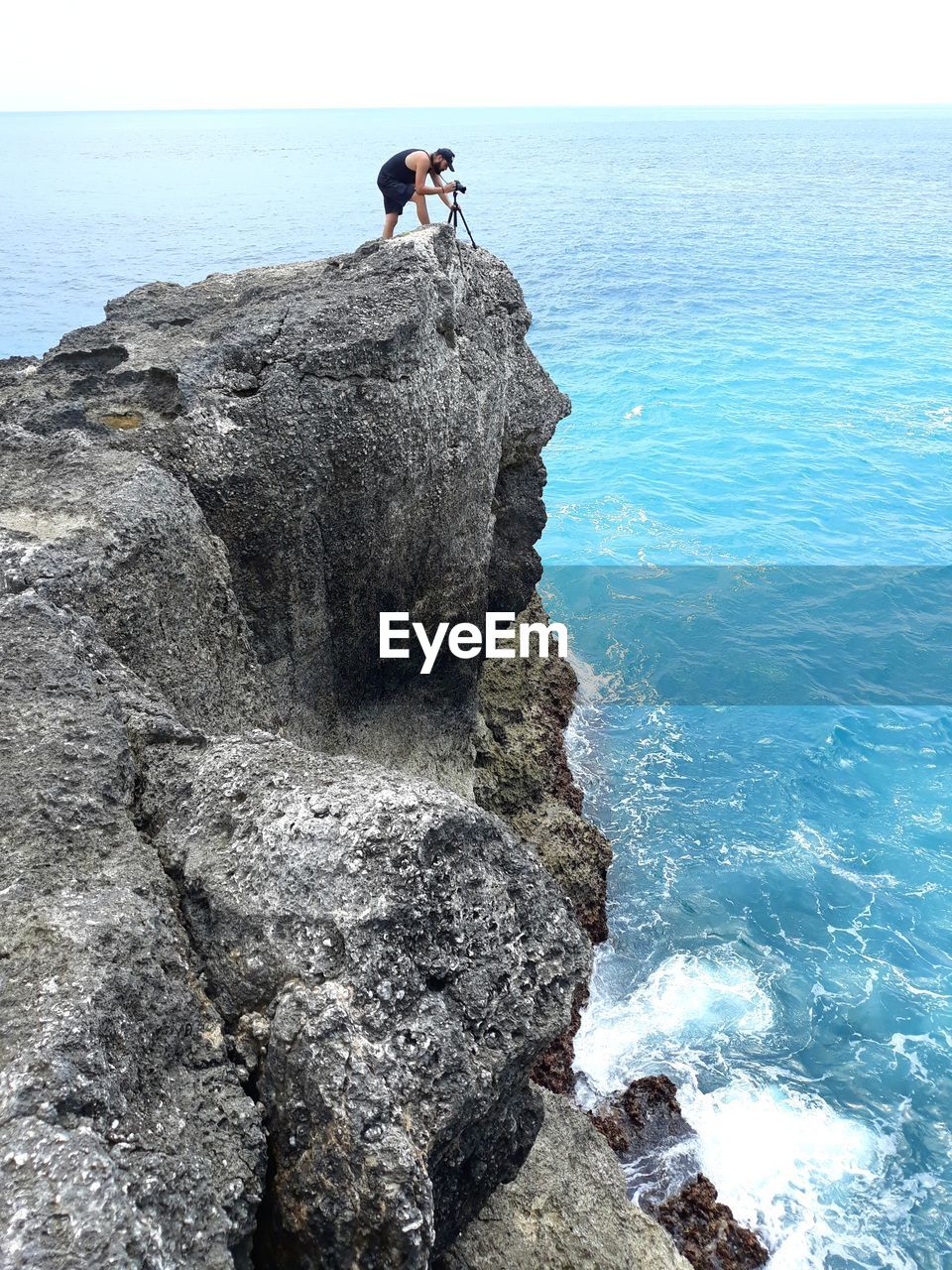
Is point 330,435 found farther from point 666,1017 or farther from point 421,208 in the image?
point 666,1017

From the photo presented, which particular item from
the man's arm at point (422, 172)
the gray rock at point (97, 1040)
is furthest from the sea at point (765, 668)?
the man's arm at point (422, 172)

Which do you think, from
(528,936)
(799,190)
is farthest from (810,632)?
(799,190)

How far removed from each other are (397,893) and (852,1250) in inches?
306

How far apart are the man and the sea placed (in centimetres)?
886

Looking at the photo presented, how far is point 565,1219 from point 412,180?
12.7 meters

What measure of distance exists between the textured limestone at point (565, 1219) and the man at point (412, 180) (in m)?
10.5

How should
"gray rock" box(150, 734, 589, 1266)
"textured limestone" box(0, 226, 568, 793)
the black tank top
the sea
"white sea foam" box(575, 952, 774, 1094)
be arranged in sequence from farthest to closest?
1. the black tank top
2. "white sea foam" box(575, 952, 774, 1094)
3. the sea
4. "textured limestone" box(0, 226, 568, 793)
5. "gray rock" box(150, 734, 589, 1266)

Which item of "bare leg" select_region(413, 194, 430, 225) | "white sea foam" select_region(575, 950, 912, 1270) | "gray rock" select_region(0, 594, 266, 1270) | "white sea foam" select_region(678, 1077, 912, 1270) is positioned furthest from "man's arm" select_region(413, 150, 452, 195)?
"white sea foam" select_region(678, 1077, 912, 1270)

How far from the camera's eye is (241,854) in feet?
18.1

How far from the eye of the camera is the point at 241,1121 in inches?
188

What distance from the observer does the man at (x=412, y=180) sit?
13188 mm

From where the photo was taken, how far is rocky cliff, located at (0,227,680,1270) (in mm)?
4473

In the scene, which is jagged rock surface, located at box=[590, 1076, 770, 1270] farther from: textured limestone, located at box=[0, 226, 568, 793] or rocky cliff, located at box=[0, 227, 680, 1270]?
rocky cliff, located at box=[0, 227, 680, 1270]

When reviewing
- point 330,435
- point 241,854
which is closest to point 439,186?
point 330,435
